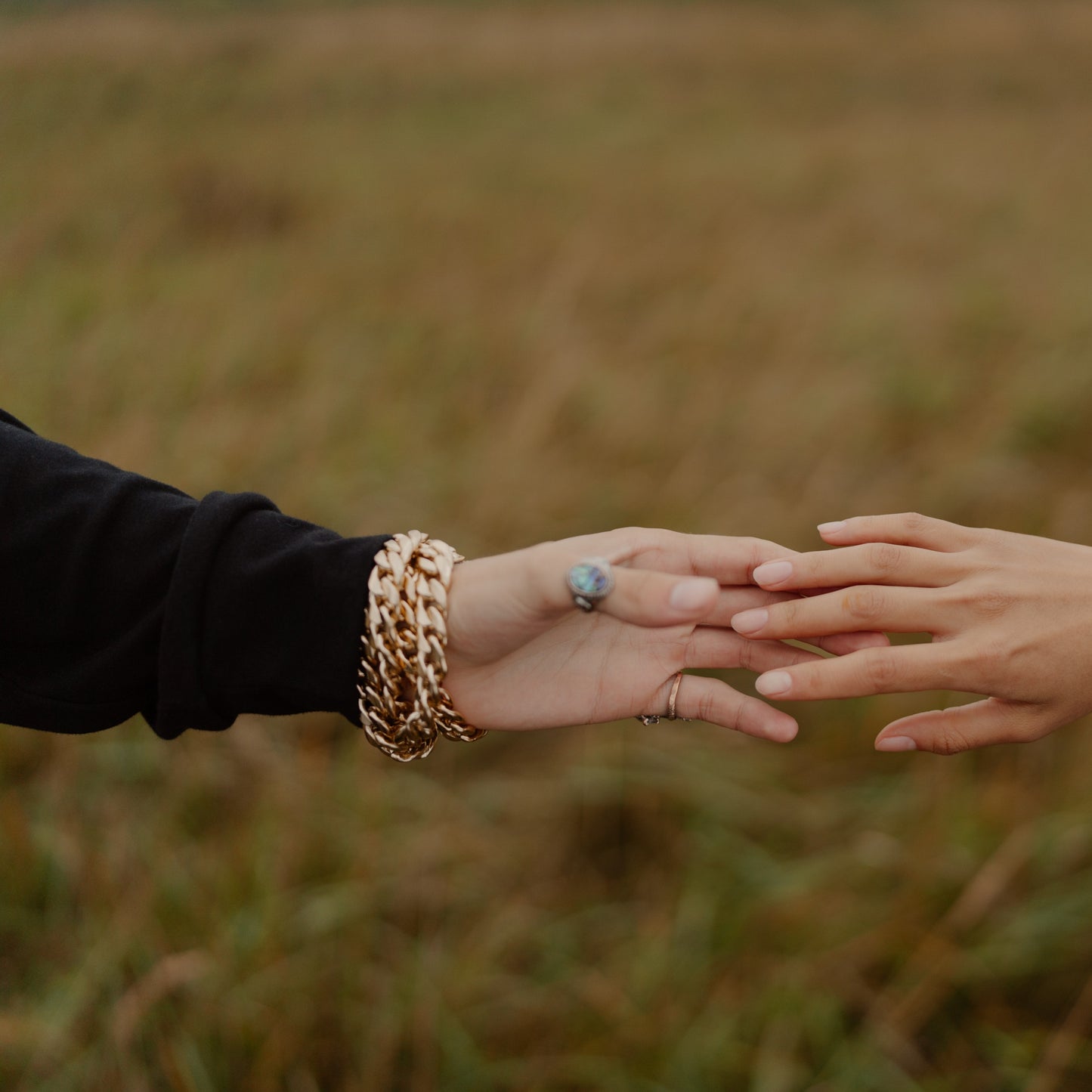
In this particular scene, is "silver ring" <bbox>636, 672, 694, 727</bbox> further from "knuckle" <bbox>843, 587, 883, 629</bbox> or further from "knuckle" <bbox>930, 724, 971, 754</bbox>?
"knuckle" <bbox>930, 724, 971, 754</bbox>

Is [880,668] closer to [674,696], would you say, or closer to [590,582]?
[674,696]

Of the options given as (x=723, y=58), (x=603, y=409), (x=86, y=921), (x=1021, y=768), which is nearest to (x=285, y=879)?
(x=86, y=921)

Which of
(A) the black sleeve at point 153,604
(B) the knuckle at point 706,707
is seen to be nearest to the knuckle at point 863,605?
(B) the knuckle at point 706,707

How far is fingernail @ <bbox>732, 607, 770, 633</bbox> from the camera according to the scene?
1341mm

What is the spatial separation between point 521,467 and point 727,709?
2260 millimetres

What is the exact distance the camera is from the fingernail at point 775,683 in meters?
1.26

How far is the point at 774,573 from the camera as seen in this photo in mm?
1357

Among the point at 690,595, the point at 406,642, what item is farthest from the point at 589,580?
the point at 406,642

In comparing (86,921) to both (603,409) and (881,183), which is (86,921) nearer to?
(603,409)

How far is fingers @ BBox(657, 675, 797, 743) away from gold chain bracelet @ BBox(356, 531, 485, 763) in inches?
15.0

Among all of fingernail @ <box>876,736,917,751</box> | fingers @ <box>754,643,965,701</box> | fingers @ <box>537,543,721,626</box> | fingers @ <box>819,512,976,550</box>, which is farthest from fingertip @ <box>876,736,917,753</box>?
fingers @ <box>537,543,721,626</box>

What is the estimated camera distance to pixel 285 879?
2.09 m

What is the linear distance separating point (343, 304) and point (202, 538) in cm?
382

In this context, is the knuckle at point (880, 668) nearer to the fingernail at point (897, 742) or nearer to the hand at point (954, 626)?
the hand at point (954, 626)
